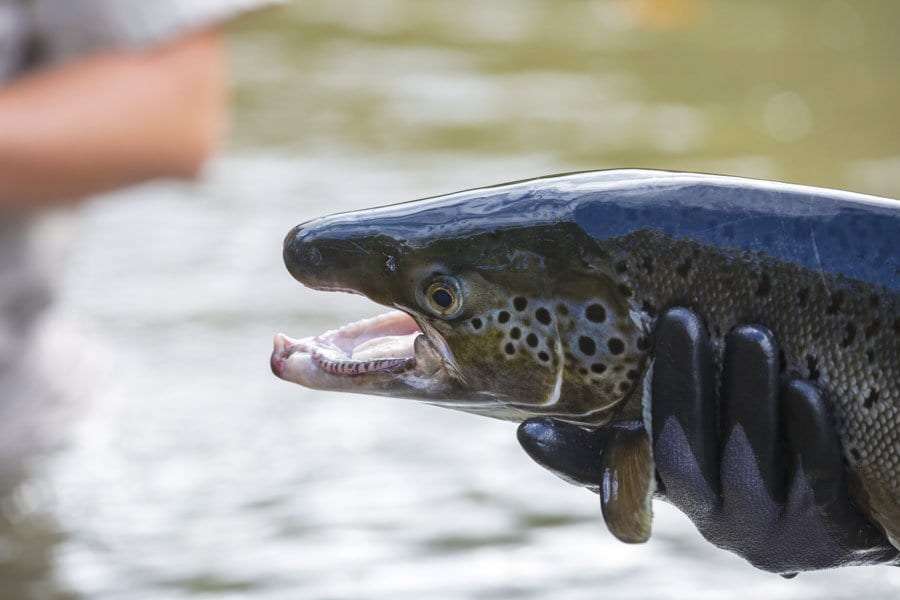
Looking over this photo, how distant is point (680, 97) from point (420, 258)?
7.64 metres

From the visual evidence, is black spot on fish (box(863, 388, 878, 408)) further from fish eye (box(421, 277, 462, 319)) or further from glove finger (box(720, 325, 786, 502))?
fish eye (box(421, 277, 462, 319))

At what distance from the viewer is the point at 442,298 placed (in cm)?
205

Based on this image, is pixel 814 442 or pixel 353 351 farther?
pixel 353 351

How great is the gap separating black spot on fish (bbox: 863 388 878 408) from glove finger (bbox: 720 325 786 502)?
10 cm

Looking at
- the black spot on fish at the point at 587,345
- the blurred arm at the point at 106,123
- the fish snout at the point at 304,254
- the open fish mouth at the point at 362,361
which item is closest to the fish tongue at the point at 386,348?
the open fish mouth at the point at 362,361

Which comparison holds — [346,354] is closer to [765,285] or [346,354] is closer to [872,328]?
[765,285]

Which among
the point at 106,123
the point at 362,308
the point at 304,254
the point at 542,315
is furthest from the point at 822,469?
the point at 362,308

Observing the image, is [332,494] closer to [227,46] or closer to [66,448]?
[66,448]

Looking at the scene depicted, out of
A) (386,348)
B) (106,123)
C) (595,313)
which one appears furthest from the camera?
(106,123)

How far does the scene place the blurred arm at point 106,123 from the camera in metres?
3.63

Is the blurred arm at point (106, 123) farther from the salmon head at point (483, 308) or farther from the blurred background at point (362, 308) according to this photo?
the salmon head at point (483, 308)

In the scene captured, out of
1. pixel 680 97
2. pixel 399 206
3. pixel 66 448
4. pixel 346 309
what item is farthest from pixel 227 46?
pixel 399 206

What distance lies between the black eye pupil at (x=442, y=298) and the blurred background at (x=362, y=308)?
2098mm

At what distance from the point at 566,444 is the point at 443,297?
0.80 ft
